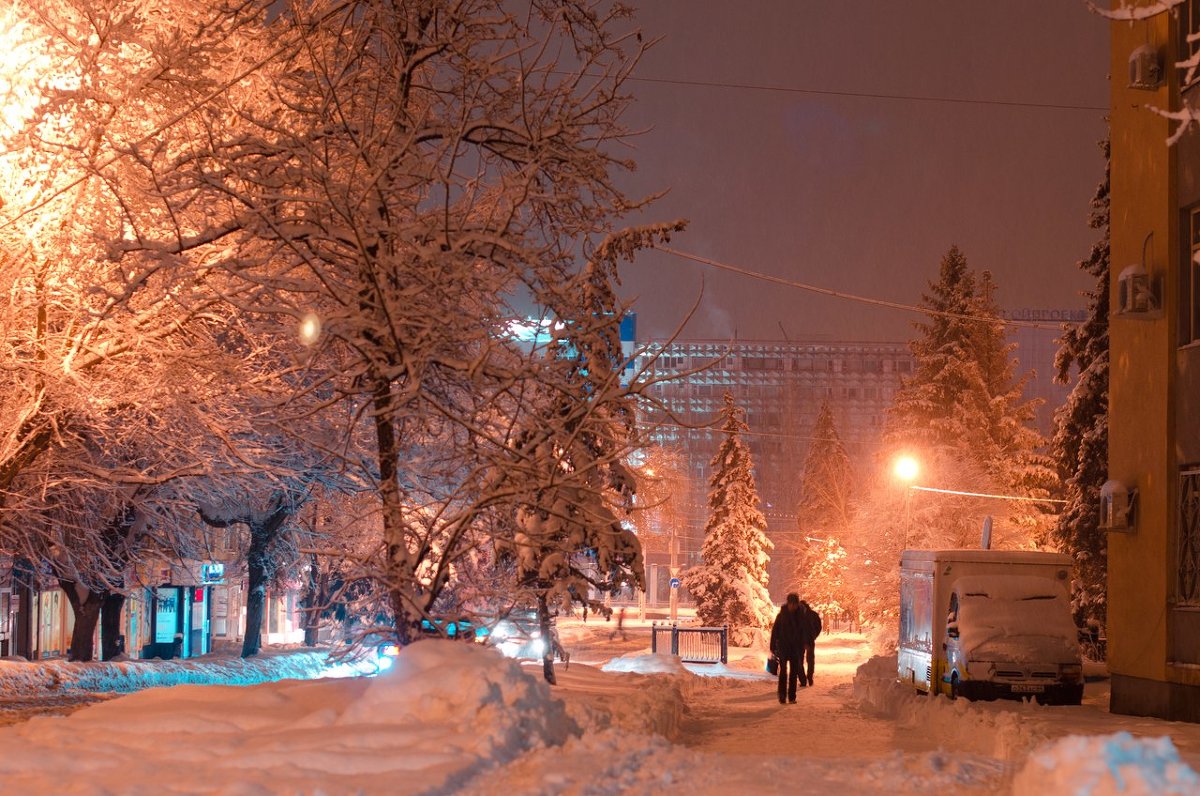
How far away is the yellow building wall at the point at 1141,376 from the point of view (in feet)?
62.2

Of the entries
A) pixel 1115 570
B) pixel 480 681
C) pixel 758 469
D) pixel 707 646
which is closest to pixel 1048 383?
pixel 758 469

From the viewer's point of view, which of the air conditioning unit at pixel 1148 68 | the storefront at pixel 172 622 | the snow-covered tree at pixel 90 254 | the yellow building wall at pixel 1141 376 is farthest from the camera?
the storefront at pixel 172 622

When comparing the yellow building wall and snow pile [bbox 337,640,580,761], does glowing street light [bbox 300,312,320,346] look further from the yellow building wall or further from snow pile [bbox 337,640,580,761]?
the yellow building wall

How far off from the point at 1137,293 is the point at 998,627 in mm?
5873

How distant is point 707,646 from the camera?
44438 mm

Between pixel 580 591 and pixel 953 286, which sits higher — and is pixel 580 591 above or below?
below

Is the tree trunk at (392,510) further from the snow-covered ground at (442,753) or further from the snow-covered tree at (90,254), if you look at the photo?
the snow-covered tree at (90,254)

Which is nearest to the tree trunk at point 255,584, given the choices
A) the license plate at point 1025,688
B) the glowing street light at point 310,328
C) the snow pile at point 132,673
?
the snow pile at point 132,673

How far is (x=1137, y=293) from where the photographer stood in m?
19.1

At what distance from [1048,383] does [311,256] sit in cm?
19666

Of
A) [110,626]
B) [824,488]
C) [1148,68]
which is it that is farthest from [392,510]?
[824,488]

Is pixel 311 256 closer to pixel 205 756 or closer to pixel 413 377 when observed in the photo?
pixel 413 377

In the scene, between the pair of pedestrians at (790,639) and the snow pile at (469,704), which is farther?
the pair of pedestrians at (790,639)

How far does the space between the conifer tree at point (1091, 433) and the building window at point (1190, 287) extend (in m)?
12.5
